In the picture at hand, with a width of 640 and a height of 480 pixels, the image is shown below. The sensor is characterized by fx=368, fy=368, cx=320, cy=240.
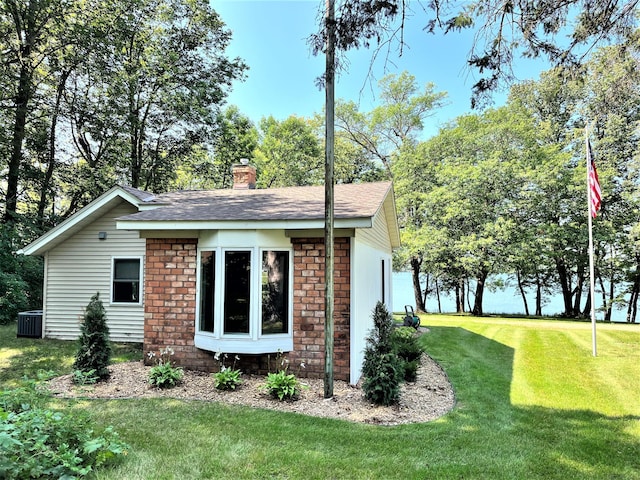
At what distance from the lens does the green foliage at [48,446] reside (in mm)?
2596

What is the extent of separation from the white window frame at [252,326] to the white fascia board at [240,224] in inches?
15.7

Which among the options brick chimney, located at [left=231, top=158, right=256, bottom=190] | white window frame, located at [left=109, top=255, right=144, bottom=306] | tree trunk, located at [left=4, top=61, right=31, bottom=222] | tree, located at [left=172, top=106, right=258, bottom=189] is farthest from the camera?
tree, located at [left=172, top=106, right=258, bottom=189]

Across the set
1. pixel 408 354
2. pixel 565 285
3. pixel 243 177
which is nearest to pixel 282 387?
pixel 408 354

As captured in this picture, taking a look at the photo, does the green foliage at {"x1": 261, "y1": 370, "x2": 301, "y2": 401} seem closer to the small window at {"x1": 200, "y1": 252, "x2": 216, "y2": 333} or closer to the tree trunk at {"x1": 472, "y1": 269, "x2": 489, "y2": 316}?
the small window at {"x1": 200, "y1": 252, "x2": 216, "y2": 333}

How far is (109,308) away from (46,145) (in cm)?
1028

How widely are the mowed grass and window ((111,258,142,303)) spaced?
494cm

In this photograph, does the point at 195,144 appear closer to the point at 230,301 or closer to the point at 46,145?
the point at 46,145

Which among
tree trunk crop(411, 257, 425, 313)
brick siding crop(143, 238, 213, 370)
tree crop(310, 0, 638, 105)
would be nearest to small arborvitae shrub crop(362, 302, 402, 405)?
brick siding crop(143, 238, 213, 370)

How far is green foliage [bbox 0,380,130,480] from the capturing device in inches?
102

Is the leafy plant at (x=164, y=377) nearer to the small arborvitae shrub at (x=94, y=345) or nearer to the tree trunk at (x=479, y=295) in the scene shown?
the small arborvitae shrub at (x=94, y=345)

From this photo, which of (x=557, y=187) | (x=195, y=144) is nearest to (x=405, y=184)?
(x=557, y=187)

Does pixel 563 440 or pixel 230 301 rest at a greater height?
pixel 230 301

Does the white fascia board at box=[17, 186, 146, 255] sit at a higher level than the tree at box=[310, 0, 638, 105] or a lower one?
lower

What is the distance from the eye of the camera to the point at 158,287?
22.8 ft
